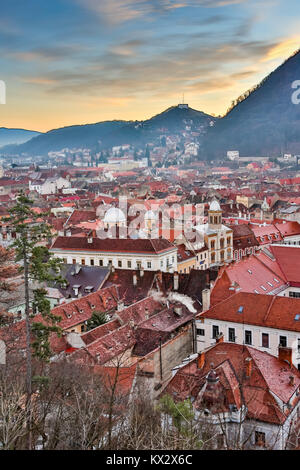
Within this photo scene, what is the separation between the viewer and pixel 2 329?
2695 centimetres

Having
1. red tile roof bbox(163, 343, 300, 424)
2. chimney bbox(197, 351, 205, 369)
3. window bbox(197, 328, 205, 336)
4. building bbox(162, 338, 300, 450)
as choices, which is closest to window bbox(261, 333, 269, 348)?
window bbox(197, 328, 205, 336)

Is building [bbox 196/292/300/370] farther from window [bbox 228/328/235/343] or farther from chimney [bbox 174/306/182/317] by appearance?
chimney [bbox 174/306/182/317]

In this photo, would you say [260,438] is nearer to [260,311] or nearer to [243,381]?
[243,381]

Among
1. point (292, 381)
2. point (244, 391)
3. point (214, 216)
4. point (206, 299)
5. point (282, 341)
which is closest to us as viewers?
point (244, 391)

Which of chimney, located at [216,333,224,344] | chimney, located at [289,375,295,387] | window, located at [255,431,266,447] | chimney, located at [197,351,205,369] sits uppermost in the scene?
chimney, located at [197,351,205,369]

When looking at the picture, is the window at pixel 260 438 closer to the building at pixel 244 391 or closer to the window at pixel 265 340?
the building at pixel 244 391

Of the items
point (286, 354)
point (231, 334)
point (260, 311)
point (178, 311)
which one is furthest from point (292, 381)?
point (178, 311)

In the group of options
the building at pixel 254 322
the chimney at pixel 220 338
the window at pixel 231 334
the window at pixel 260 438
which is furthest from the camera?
the window at pixel 231 334

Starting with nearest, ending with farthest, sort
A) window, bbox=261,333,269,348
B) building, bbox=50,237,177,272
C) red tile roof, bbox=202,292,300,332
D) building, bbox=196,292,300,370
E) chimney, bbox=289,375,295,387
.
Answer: chimney, bbox=289,375,295,387
building, bbox=196,292,300,370
red tile roof, bbox=202,292,300,332
window, bbox=261,333,269,348
building, bbox=50,237,177,272

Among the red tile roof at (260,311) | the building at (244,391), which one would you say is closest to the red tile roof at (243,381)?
the building at (244,391)

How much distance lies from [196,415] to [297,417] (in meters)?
5.30
